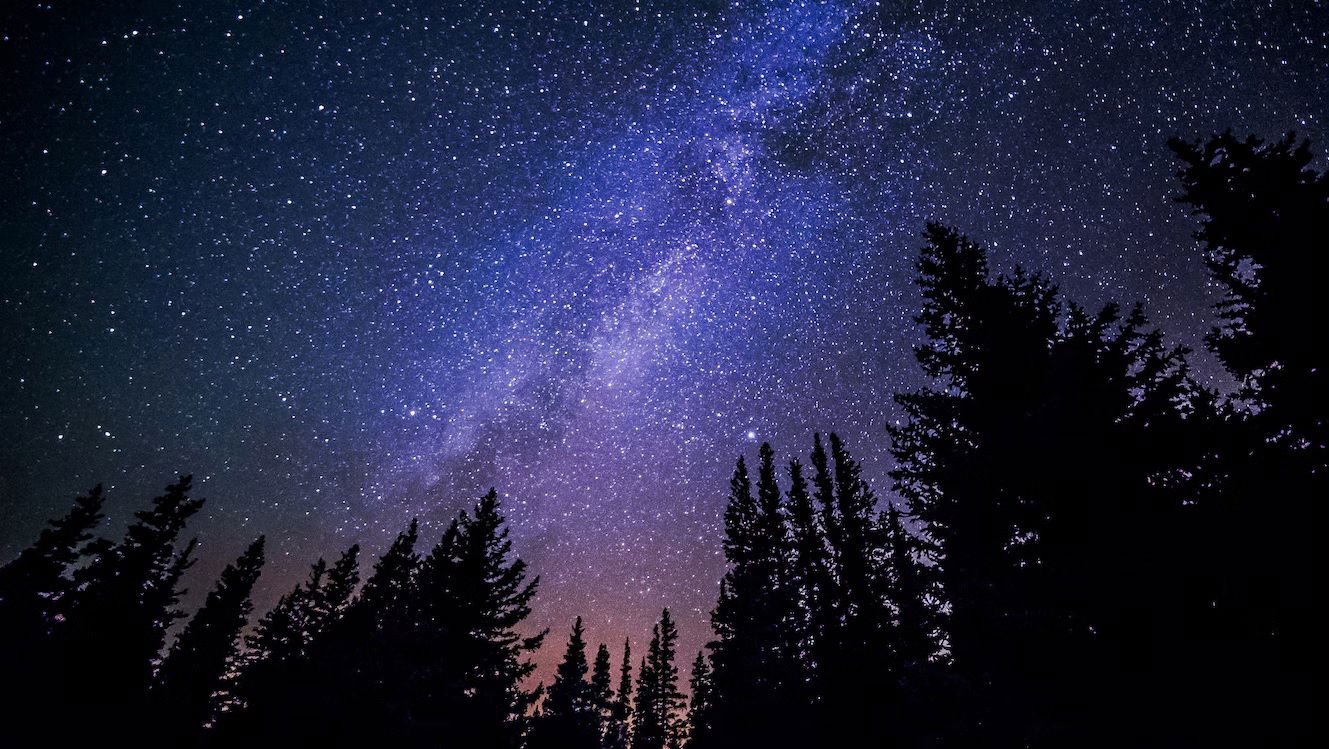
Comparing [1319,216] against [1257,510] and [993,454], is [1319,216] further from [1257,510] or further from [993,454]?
[993,454]

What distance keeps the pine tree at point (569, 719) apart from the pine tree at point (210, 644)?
16.2 metres

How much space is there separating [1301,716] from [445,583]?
20.2 m

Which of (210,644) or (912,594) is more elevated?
(210,644)

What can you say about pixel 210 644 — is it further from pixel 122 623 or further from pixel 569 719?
pixel 569 719

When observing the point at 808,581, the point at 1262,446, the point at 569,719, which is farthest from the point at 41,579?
the point at 1262,446

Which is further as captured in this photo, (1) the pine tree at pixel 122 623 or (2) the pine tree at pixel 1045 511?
(1) the pine tree at pixel 122 623

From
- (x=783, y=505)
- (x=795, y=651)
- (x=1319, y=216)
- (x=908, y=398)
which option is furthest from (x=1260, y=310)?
(x=783, y=505)

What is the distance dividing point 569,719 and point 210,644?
91.3 ft

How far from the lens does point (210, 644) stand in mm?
34000

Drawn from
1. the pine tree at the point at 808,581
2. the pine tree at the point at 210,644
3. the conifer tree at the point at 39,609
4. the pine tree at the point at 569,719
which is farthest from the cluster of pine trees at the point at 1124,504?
the pine tree at the point at 210,644

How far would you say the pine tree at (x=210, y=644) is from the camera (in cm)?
2944

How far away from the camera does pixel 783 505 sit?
26406mm

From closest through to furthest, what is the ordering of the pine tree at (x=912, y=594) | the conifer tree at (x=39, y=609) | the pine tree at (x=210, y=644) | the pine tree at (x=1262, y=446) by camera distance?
the pine tree at (x=1262, y=446), the pine tree at (x=912, y=594), the conifer tree at (x=39, y=609), the pine tree at (x=210, y=644)

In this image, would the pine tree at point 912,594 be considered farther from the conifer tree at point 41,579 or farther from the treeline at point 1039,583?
the conifer tree at point 41,579
